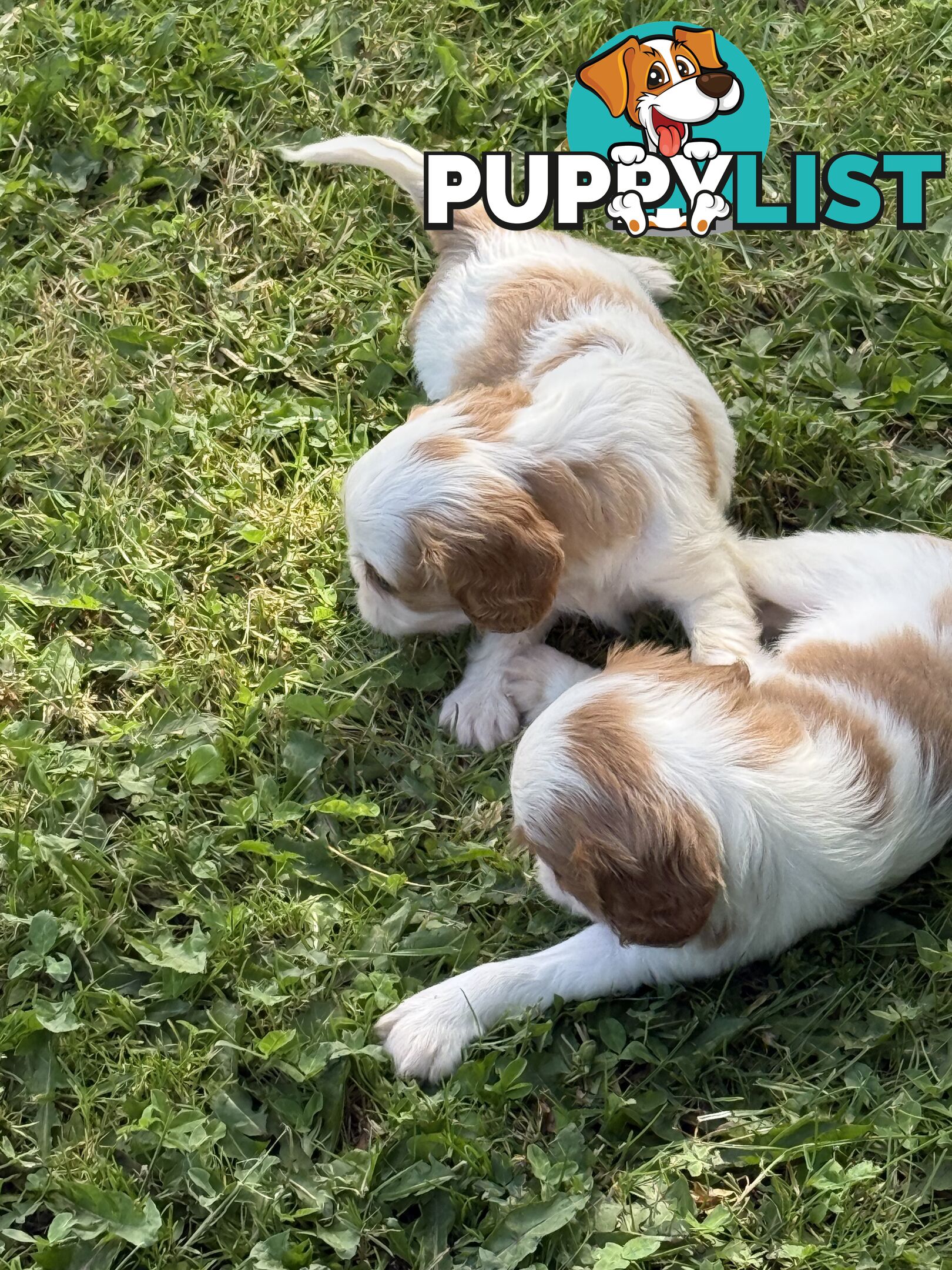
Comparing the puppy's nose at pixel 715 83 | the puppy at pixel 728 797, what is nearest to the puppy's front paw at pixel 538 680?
the puppy at pixel 728 797

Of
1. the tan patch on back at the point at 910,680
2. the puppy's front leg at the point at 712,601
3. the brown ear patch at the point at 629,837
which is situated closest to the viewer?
the brown ear patch at the point at 629,837

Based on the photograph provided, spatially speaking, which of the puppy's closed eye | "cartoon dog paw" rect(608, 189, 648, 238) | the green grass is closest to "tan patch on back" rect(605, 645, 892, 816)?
the green grass

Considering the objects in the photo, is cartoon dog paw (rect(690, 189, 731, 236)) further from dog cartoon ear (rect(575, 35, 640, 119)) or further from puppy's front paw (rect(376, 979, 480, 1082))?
puppy's front paw (rect(376, 979, 480, 1082))

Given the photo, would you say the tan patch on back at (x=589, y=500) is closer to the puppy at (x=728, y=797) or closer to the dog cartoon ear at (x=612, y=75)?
the puppy at (x=728, y=797)

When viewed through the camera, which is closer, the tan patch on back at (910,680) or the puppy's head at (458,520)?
the tan patch on back at (910,680)

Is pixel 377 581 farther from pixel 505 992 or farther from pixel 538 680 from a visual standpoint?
pixel 505 992

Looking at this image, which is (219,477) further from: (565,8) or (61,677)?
(565,8)
